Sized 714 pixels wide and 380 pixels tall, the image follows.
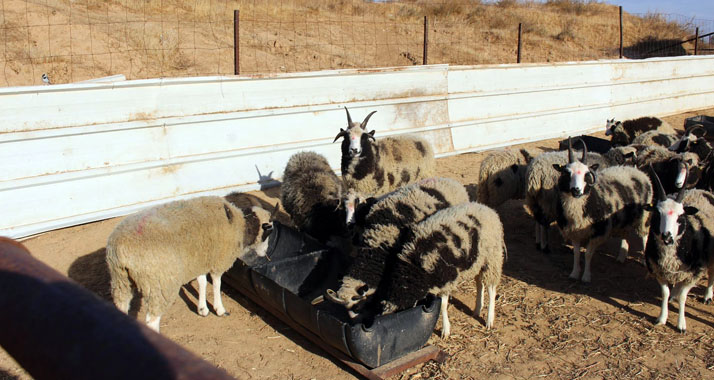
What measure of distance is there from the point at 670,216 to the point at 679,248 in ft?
1.18

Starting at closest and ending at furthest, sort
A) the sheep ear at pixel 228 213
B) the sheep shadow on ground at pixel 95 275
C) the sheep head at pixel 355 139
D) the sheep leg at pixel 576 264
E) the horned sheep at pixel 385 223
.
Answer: the horned sheep at pixel 385 223
the sheep ear at pixel 228 213
the sheep shadow on ground at pixel 95 275
the sheep leg at pixel 576 264
the sheep head at pixel 355 139

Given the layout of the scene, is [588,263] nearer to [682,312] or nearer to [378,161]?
A: [682,312]

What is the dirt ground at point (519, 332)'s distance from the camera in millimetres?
5352

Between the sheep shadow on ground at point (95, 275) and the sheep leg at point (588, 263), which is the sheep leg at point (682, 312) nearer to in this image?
the sheep leg at point (588, 263)

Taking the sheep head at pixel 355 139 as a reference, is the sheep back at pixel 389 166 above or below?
below

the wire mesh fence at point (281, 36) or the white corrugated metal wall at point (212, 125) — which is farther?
the wire mesh fence at point (281, 36)

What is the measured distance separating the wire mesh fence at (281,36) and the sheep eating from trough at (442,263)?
614cm

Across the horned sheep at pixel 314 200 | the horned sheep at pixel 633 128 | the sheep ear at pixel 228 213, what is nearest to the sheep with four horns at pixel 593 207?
the horned sheep at pixel 314 200

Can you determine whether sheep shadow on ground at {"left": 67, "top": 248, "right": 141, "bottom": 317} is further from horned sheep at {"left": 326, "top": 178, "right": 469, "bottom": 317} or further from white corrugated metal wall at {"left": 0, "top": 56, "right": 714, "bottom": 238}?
horned sheep at {"left": 326, "top": 178, "right": 469, "bottom": 317}

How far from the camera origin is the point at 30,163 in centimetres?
789

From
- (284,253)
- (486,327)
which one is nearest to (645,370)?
(486,327)

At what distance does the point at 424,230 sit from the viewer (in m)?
5.84

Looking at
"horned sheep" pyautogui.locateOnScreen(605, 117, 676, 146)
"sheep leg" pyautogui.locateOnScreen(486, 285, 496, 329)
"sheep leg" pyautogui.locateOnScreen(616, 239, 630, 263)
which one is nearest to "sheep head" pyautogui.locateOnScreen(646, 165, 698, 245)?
"sheep leg" pyautogui.locateOnScreen(616, 239, 630, 263)

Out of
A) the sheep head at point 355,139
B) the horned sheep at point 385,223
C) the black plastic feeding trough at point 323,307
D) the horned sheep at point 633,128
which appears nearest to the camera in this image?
the black plastic feeding trough at point 323,307
